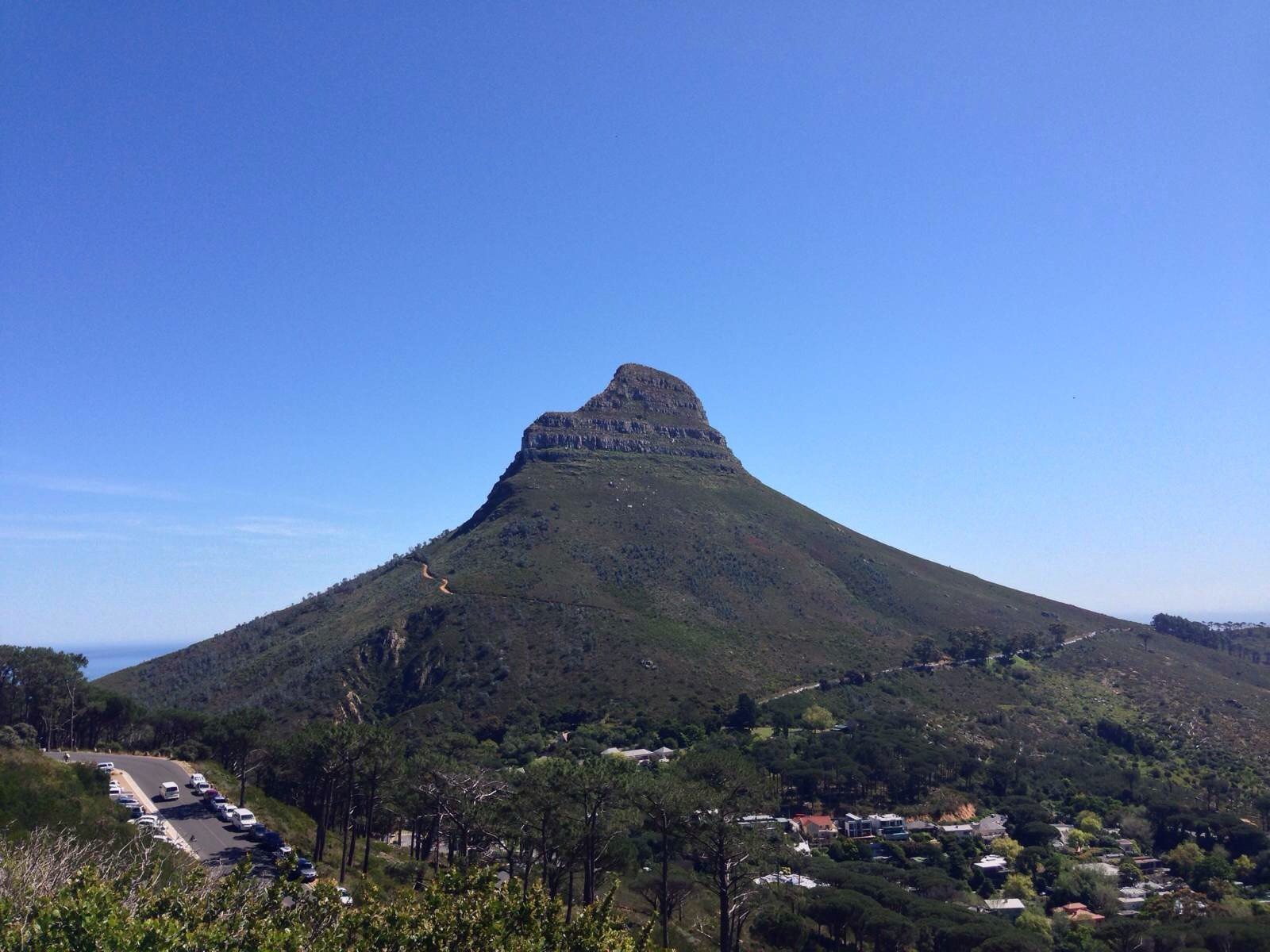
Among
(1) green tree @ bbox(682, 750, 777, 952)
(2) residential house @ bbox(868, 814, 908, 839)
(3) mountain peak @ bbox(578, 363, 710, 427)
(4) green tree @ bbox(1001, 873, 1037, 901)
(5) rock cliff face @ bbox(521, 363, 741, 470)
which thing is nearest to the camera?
(1) green tree @ bbox(682, 750, 777, 952)

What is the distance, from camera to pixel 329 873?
1441 inches

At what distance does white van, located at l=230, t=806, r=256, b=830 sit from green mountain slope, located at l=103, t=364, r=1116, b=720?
45.4m

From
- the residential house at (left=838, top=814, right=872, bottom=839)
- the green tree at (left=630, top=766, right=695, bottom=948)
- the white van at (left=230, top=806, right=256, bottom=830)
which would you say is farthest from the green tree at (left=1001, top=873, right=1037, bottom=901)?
the white van at (left=230, top=806, right=256, bottom=830)

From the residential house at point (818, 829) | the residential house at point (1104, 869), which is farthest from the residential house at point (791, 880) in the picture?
the residential house at point (1104, 869)

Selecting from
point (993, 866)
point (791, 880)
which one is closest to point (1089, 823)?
point (993, 866)

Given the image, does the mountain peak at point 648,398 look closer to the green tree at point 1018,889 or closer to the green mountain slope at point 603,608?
the green mountain slope at point 603,608

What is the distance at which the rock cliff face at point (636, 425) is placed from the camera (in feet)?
521

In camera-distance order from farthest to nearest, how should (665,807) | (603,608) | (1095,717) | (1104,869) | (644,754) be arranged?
(603,608), (1095,717), (644,754), (1104,869), (665,807)

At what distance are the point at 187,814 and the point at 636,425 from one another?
12757 centimetres

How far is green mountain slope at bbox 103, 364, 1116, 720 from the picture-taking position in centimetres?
9319

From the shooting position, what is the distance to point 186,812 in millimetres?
42750

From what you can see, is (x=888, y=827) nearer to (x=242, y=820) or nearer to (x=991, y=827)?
(x=991, y=827)

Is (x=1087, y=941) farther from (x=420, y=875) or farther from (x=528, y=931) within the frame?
(x=528, y=931)

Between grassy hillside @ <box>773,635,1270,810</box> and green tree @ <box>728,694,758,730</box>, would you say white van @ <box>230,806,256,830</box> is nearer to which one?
green tree @ <box>728,694,758,730</box>
